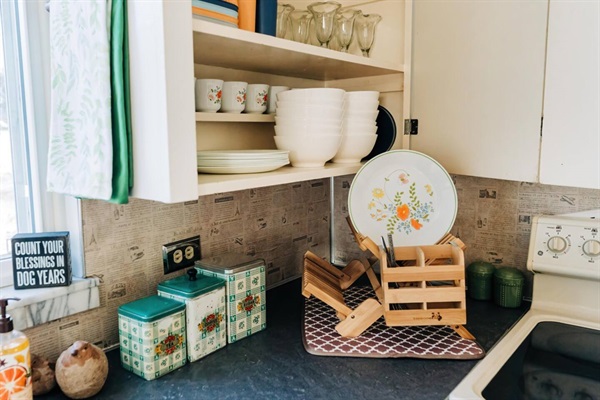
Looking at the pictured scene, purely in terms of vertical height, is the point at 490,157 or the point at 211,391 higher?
the point at 490,157

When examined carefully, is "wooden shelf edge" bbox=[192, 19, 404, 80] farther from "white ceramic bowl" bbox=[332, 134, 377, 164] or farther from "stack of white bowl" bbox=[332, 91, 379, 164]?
"white ceramic bowl" bbox=[332, 134, 377, 164]

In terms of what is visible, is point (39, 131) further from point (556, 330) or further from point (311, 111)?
point (556, 330)

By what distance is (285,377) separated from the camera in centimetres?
111

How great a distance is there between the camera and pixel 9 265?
43.9 inches

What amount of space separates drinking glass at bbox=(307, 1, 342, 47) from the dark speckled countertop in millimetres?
871

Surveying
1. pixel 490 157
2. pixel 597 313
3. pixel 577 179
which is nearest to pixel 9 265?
pixel 490 157

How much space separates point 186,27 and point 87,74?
0.74 ft

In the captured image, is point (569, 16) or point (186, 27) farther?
point (569, 16)

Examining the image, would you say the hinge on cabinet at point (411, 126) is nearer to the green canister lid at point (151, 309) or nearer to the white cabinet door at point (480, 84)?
the white cabinet door at point (480, 84)

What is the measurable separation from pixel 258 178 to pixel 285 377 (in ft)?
1.47

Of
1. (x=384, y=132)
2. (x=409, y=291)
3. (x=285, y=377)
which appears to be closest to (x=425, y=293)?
(x=409, y=291)

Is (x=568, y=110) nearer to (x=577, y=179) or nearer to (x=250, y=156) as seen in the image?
(x=577, y=179)

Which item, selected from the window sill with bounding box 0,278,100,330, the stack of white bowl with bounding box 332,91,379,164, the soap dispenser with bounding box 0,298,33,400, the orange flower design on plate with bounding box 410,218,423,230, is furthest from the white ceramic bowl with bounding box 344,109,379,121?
the soap dispenser with bounding box 0,298,33,400

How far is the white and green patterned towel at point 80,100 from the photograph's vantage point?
918 millimetres
